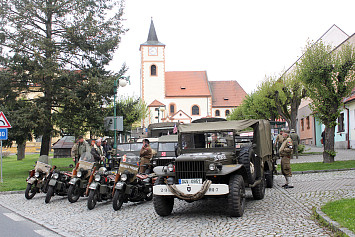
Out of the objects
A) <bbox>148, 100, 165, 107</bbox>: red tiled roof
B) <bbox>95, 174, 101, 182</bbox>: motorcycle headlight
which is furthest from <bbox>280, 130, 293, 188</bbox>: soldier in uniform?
<bbox>148, 100, 165, 107</bbox>: red tiled roof

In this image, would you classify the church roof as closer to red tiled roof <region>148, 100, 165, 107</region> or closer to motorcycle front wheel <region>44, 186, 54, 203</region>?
red tiled roof <region>148, 100, 165, 107</region>

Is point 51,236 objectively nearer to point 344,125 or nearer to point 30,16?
point 30,16

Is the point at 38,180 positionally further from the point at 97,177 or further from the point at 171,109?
the point at 171,109

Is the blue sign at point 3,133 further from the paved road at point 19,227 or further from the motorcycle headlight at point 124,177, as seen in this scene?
the motorcycle headlight at point 124,177

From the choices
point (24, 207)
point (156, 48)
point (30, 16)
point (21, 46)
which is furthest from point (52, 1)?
point (156, 48)

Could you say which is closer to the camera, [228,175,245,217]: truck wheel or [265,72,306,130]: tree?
[228,175,245,217]: truck wheel

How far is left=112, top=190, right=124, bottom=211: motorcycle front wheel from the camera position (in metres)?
9.34

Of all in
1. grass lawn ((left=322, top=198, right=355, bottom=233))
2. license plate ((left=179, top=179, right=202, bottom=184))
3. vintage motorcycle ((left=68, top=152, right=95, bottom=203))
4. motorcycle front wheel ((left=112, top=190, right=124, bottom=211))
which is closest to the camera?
grass lawn ((left=322, top=198, right=355, bottom=233))

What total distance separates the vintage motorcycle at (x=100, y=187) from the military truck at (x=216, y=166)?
6.52ft

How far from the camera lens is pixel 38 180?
12.0 metres

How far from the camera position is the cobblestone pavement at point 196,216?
22.3 feet

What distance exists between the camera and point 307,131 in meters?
45.2

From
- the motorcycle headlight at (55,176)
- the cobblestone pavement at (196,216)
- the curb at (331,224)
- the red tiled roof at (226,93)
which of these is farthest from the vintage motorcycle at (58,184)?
the red tiled roof at (226,93)

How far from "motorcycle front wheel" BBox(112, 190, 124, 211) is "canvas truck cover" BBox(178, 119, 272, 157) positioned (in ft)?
7.15
